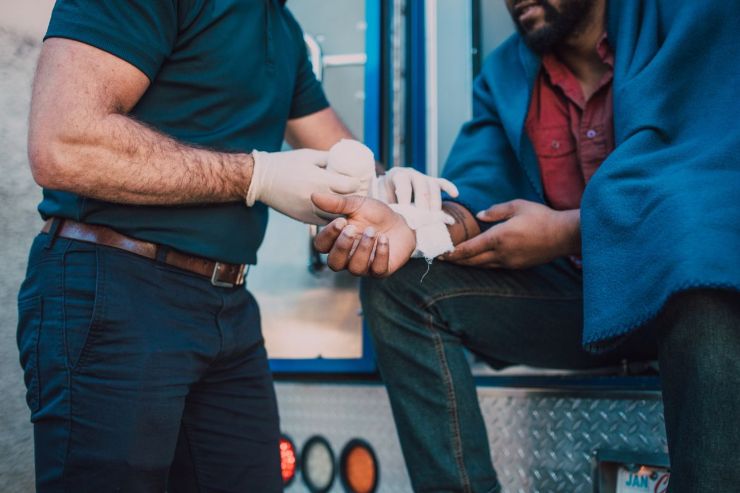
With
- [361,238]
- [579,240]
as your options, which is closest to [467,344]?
[579,240]

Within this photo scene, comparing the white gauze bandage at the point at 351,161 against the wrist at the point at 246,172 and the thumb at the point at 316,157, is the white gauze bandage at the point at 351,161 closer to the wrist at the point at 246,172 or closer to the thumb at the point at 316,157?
the thumb at the point at 316,157

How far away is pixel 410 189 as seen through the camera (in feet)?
5.14

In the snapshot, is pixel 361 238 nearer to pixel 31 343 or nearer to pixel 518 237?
pixel 518 237

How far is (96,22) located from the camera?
4.16ft

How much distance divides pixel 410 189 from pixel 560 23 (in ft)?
2.38

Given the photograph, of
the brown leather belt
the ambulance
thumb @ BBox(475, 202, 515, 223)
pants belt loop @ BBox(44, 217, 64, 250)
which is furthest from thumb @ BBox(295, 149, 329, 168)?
the ambulance

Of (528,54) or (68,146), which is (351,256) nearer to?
(68,146)

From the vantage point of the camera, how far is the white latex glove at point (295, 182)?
1.40 metres

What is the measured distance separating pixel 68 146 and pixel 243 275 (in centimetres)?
52

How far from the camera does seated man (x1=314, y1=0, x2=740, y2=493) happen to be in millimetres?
983

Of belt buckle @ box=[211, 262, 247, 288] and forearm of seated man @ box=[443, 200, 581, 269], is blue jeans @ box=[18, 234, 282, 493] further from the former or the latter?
forearm of seated man @ box=[443, 200, 581, 269]

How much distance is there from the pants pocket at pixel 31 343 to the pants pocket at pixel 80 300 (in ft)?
0.24

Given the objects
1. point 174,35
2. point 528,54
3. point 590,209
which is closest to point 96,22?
point 174,35

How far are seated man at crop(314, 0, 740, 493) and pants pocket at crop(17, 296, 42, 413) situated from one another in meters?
0.59
